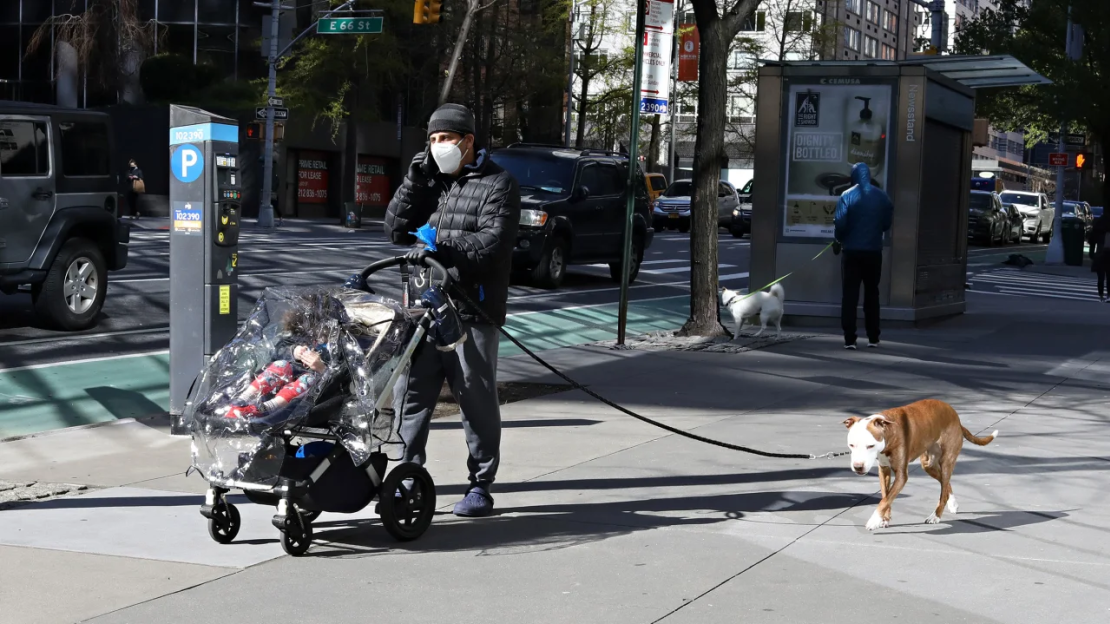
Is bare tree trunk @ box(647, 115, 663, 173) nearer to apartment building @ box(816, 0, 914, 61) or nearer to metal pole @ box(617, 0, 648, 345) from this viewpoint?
apartment building @ box(816, 0, 914, 61)

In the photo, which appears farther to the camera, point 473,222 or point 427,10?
point 427,10

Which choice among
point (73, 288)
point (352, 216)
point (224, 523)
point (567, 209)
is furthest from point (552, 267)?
point (352, 216)

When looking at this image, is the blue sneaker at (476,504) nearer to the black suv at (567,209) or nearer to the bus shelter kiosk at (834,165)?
the bus shelter kiosk at (834,165)

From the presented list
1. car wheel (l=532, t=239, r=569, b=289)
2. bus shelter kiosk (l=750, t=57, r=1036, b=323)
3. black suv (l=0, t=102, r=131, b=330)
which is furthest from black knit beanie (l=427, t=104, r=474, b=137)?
car wheel (l=532, t=239, r=569, b=289)

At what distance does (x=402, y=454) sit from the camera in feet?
20.5

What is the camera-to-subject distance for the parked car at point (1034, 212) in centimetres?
5100

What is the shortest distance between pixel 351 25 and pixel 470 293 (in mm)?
27043

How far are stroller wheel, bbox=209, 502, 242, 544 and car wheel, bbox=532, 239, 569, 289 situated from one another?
44.8 ft

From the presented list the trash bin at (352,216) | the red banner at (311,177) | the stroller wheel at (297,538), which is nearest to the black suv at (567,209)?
the stroller wheel at (297,538)

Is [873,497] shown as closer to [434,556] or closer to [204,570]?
[434,556]

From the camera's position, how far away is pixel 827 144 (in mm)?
15719

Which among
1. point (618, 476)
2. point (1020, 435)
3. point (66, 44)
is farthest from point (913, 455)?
point (66, 44)

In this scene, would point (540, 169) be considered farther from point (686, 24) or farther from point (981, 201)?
point (686, 24)

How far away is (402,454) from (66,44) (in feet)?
136
